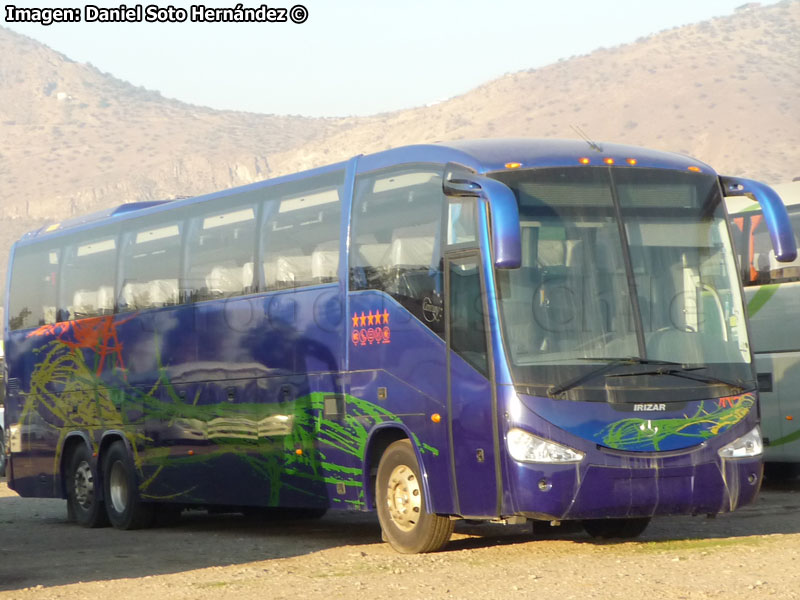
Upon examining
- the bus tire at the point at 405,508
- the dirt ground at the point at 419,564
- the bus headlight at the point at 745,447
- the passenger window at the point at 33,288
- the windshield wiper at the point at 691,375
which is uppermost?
the passenger window at the point at 33,288

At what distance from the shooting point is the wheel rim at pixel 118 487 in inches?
693

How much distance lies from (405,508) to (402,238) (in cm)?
230

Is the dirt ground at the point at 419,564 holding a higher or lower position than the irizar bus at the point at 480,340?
lower

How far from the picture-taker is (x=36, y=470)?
1928 centimetres

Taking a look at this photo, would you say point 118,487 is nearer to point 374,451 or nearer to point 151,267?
point 151,267

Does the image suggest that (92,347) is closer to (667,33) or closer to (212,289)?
(212,289)

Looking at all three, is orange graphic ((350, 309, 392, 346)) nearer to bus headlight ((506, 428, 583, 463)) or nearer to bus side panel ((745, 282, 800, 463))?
bus headlight ((506, 428, 583, 463))

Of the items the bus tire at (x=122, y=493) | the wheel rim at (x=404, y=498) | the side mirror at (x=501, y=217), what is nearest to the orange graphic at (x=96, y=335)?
the bus tire at (x=122, y=493)

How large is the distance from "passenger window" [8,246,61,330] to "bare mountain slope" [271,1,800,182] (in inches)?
3524

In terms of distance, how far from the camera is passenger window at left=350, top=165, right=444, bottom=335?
12.1 metres

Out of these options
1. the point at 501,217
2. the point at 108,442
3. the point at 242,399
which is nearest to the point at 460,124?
the point at 108,442

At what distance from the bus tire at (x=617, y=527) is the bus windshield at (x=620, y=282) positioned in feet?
6.21

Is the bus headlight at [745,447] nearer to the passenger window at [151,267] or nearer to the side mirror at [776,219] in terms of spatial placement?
the side mirror at [776,219]

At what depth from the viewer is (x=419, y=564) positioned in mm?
11398
